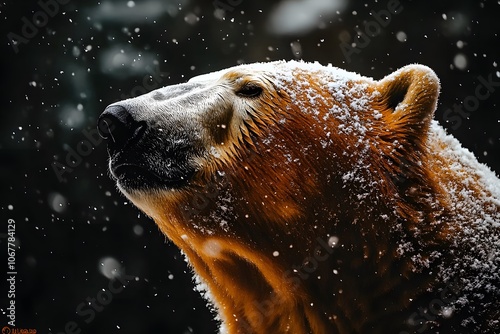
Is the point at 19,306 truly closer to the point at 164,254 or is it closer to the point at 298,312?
the point at 164,254

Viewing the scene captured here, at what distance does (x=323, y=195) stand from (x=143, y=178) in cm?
65

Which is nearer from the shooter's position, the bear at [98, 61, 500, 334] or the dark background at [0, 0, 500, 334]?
the bear at [98, 61, 500, 334]

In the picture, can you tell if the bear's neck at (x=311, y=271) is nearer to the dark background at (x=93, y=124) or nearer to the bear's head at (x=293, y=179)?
the bear's head at (x=293, y=179)

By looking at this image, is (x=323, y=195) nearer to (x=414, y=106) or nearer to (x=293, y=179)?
(x=293, y=179)

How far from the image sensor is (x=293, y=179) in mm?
1864

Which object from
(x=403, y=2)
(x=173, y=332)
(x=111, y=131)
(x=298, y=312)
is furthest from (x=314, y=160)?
(x=173, y=332)

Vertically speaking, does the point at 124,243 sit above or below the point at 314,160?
below

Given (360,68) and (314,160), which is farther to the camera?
(360,68)

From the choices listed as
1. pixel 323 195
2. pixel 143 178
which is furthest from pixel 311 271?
pixel 143 178

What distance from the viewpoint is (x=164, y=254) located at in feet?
14.6

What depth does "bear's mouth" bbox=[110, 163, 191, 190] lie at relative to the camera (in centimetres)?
182

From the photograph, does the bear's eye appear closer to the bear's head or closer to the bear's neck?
the bear's head

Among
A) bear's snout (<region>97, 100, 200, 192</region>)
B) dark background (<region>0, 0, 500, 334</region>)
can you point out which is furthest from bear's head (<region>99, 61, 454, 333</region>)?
dark background (<region>0, 0, 500, 334</region>)

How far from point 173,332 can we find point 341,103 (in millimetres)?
3213
